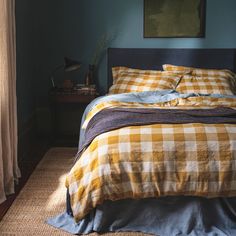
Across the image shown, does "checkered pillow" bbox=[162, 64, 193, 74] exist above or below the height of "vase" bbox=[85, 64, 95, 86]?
above

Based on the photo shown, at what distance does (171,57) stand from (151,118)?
2020 mm

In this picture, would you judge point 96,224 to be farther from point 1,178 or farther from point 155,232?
point 1,178

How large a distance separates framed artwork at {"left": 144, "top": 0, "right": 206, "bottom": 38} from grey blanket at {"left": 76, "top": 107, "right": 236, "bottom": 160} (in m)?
1.83

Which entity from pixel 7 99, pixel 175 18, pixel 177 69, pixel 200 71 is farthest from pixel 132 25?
pixel 7 99

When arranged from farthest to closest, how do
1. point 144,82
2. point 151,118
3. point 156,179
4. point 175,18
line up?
point 175,18
point 144,82
point 151,118
point 156,179

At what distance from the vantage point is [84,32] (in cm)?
471

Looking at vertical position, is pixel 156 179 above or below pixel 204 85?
below

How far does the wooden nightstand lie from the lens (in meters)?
4.41

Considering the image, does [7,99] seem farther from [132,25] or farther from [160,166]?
[132,25]

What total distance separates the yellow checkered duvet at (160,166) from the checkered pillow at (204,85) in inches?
59.2

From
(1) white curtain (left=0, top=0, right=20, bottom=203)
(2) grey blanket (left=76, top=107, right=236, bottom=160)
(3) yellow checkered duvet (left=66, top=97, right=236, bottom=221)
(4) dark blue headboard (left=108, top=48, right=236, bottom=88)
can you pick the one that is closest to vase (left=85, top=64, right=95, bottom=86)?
(4) dark blue headboard (left=108, top=48, right=236, bottom=88)

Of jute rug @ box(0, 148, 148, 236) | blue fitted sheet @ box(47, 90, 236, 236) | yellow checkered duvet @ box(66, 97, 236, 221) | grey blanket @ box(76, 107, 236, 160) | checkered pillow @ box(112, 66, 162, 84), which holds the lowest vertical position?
jute rug @ box(0, 148, 148, 236)

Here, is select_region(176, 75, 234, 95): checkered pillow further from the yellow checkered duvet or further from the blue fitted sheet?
the blue fitted sheet

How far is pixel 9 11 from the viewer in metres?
3.12
